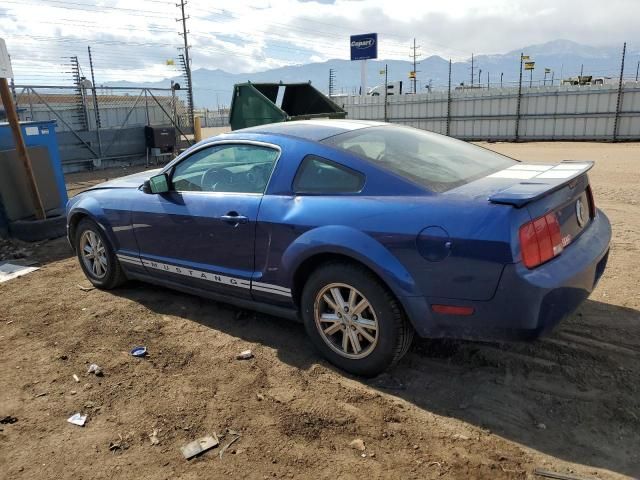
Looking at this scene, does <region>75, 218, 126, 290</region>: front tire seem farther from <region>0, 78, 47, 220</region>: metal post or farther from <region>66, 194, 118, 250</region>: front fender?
<region>0, 78, 47, 220</region>: metal post

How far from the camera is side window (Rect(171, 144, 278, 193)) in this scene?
3.71 metres

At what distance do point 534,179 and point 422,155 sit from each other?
764 mm

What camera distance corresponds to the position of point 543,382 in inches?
123

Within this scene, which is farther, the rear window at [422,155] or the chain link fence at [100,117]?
the chain link fence at [100,117]

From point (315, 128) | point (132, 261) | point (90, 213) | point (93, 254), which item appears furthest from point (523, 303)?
point (93, 254)

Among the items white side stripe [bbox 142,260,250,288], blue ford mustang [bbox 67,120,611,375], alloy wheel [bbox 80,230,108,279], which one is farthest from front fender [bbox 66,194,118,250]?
white side stripe [bbox 142,260,250,288]

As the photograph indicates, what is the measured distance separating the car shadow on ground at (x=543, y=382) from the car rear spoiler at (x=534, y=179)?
0.97 meters

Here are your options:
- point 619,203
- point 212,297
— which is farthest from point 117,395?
point 619,203

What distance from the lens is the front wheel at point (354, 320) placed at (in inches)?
119

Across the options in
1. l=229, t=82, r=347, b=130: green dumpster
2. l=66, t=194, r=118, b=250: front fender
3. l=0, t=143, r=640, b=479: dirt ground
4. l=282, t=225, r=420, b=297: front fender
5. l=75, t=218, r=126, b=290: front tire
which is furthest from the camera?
l=229, t=82, r=347, b=130: green dumpster

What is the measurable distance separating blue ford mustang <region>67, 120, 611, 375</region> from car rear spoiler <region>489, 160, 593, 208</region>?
1cm

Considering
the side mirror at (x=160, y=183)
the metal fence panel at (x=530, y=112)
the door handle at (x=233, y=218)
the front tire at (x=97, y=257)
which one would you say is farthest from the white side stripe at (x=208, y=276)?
the metal fence panel at (x=530, y=112)

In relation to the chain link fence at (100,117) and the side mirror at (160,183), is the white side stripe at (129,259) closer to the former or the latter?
the side mirror at (160,183)

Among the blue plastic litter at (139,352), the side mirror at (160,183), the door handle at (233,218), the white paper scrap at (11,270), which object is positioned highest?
the side mirror at (160,183)
